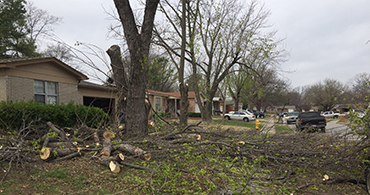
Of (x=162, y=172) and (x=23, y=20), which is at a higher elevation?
(x=23, y=20)

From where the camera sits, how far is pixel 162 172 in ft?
16.8

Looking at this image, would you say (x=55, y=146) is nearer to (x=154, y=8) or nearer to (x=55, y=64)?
(x=154, y=8)

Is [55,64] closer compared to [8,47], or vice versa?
[55,64]

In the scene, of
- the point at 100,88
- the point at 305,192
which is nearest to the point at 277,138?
the point at 305,192

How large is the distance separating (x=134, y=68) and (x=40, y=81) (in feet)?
21.5

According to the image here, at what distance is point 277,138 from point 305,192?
104 inches

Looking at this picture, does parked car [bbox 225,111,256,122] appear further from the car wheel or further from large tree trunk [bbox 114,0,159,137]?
the car wheel

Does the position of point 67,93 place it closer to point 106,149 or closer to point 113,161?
point 106,149

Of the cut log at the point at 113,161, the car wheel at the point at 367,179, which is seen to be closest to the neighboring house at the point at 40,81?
the cut log at the point at 113,161

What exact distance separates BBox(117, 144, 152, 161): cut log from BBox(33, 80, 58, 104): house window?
7502 mm

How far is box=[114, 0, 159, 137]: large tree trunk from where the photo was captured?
7.31 metres

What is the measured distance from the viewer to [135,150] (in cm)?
584

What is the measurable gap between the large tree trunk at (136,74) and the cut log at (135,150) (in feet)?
4.24

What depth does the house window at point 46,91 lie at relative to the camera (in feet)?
37.0
